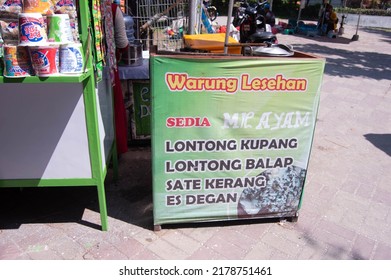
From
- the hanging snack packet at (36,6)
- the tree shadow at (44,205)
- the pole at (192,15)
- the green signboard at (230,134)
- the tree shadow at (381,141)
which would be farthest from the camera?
the pole at (192,15)

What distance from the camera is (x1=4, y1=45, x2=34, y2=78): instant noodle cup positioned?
6.59 feet

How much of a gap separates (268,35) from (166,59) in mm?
2467

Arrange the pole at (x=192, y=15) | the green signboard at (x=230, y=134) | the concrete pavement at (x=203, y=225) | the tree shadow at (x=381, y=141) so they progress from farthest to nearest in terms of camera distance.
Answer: the pole at (x=192, y=15), the tree shadow at (x=381, y=141), the concrete pavement at (x=203, y=225), the green signboard at (x=230, y=134)

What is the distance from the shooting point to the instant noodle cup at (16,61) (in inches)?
79.0

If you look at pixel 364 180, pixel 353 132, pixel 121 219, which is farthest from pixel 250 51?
pixel 353 132

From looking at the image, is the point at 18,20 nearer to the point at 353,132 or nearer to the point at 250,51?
the point at 250,51

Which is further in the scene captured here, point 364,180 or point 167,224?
point 364,180

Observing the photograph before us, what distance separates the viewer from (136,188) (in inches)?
137

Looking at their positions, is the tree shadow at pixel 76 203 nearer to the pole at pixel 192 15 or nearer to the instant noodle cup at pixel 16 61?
the instant noodle cup at pixel 16 61

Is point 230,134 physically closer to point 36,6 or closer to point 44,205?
point 36,6

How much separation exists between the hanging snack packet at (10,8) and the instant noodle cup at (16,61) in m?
0.23

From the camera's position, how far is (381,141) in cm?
488

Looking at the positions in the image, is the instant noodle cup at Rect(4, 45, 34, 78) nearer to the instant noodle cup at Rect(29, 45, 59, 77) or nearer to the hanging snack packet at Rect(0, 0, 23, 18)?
the instant noodle cup at Rect(29, 45, 59, 77)

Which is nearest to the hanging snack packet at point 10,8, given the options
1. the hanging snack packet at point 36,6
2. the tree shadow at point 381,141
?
the hanging snack packet at point 36,6
